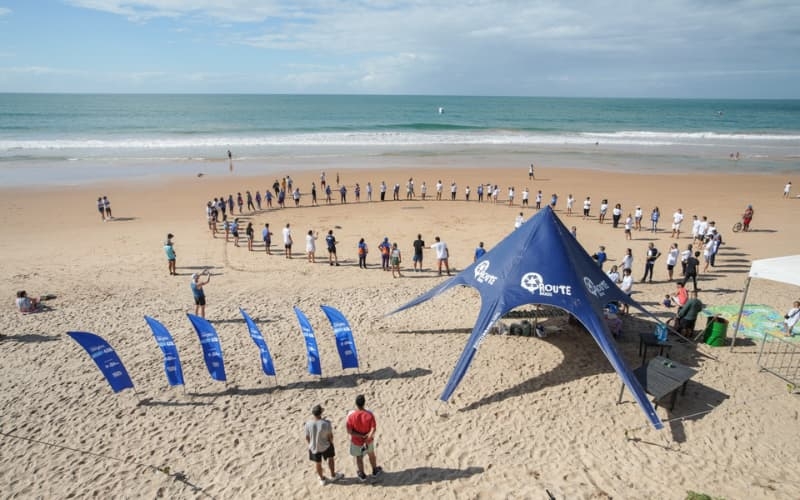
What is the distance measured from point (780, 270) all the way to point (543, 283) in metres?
4.50

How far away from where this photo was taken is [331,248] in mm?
15461

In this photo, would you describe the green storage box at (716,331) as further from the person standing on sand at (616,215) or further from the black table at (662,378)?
the person standing on sand at (616,215)

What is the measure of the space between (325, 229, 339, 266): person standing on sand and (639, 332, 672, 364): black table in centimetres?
952

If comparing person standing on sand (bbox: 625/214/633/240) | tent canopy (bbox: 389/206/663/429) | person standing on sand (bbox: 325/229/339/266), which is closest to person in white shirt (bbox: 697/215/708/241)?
person standing on sand (bbox: 625/214/633/240)

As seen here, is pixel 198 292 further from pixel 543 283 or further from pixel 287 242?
pixel 543 283

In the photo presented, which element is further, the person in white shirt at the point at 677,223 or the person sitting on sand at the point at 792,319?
the person in white shirt at the point at 677,223

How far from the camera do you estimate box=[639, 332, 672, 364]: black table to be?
9086 mm

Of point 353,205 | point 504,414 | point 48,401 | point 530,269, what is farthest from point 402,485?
point 353,205

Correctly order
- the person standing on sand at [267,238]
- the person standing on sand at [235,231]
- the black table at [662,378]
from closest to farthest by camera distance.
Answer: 1. the black table at [662,378]
2. the person standing on sand at [267,238]
3. the person standing on sand at [235,231]

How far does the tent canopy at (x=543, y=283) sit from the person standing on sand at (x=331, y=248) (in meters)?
6.47

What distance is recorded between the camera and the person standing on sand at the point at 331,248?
1531cm

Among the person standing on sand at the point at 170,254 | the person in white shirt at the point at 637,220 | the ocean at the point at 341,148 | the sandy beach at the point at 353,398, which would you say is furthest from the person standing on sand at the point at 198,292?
the ocean at the point at 341,148

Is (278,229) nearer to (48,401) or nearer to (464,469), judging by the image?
(48,401)

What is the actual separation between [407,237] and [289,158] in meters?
24.2
